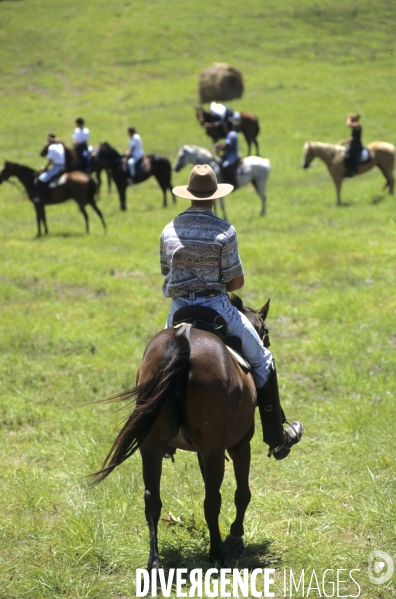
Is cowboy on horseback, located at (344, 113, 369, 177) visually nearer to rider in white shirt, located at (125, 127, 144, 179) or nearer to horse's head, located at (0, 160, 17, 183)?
rider in white shirt, located at (125, 127, 144, 179)

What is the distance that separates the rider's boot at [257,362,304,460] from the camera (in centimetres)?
503

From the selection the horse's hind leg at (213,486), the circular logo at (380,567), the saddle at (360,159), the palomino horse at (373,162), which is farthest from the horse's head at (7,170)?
the circular logo at (380,567)

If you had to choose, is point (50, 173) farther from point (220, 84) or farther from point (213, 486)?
point (220, 84)

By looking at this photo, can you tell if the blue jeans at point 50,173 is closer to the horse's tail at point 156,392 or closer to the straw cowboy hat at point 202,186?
the straw cowboy hat at point 202,186

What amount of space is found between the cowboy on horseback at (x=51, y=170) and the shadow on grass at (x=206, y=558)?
13.7 m

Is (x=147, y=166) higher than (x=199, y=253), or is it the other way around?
(x=199, y=253)

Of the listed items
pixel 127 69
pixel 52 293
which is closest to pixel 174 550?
pixel 52 293

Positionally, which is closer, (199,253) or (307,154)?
(199,253)

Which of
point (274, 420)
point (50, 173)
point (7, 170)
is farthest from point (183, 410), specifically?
point (7, 170)

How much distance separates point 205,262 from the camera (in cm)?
460

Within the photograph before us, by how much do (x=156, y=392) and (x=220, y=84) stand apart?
33.3 m

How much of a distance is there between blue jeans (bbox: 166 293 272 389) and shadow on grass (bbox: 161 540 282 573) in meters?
0.99

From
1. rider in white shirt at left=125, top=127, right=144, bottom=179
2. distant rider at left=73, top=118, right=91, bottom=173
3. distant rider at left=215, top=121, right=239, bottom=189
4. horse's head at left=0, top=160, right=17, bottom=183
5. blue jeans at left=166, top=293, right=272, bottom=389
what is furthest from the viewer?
distant rider at left=73, top=118, right=91, bottom=173

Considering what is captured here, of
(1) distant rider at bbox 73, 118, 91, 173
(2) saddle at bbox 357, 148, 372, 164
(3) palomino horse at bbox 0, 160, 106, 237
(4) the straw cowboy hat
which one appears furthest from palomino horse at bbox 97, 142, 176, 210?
(4) the straw cowboy hat
